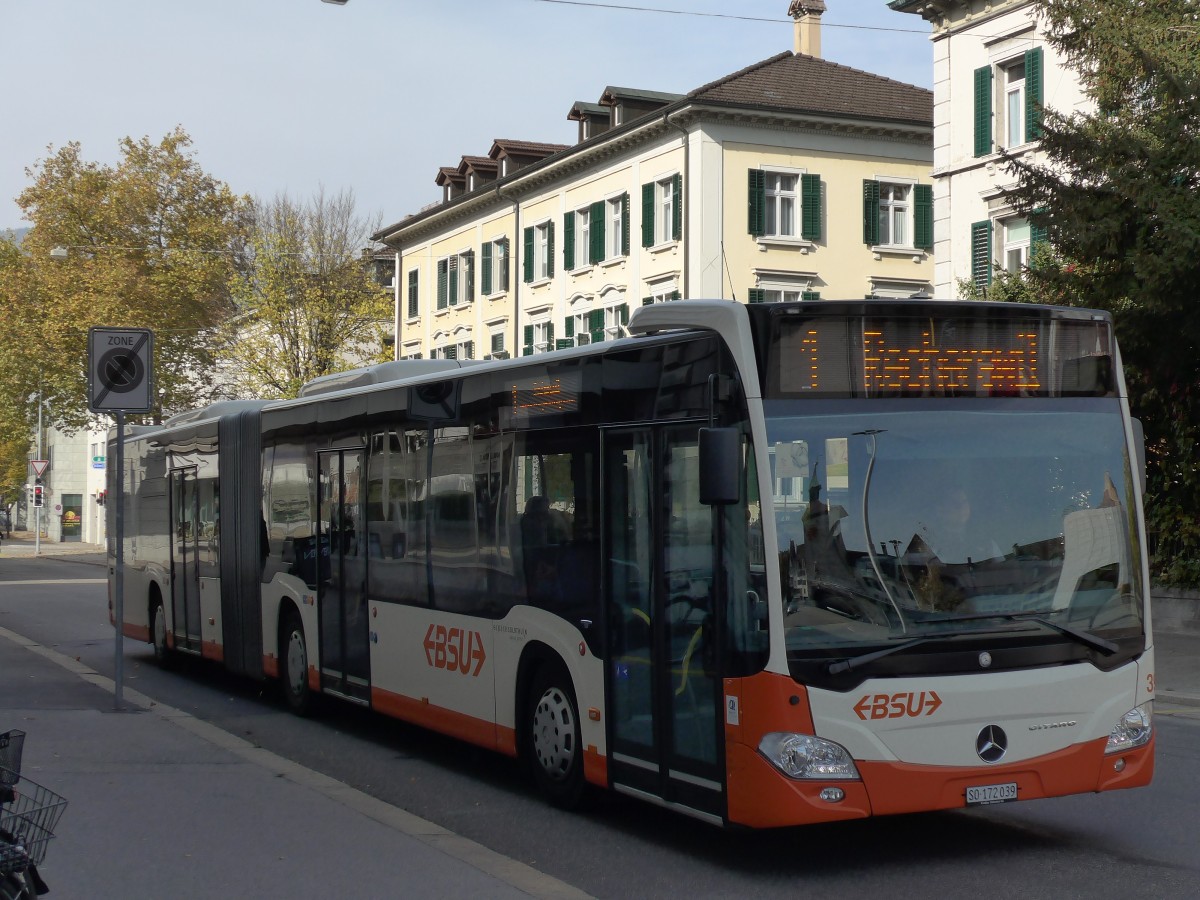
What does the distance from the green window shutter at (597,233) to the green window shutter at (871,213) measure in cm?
729

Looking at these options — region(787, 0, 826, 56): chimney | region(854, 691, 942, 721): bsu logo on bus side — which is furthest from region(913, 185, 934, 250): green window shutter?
region(854, 691, 942, 721): bsu logo on bus side

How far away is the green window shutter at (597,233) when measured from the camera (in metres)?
44.7

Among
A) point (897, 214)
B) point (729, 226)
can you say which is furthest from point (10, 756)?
point (897, 214)

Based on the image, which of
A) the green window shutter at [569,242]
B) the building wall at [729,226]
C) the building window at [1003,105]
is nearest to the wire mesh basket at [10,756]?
the building window at [1003,105]

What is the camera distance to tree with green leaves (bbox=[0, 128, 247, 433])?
2121 inches

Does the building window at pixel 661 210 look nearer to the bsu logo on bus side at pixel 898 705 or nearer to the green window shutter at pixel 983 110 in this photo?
the green window shutter at pixel 983 110

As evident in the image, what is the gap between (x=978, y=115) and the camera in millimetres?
30219

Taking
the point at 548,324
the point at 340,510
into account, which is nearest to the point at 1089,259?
the point at 340,510

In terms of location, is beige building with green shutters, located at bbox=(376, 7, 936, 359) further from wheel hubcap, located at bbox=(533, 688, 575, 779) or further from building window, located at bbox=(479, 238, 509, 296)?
wheel hubcap, located at bbox=(533, 688, 575, 779)

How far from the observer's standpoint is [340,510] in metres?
12.5

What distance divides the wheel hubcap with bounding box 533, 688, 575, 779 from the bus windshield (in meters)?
2.19

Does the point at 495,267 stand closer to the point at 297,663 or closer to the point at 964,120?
the point at 964,120

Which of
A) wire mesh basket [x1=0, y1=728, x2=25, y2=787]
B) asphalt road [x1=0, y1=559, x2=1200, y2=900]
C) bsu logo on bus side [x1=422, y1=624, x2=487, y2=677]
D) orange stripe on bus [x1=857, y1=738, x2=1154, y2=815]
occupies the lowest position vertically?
asphalt road [x1=0, y1=559, x2=1200, y2=900]

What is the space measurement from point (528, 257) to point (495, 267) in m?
3.02
